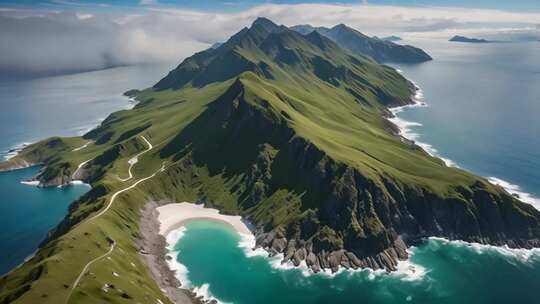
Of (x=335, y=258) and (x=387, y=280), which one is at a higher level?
(x=387, y=280)

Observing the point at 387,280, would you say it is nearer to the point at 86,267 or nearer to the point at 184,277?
the point at 184,277

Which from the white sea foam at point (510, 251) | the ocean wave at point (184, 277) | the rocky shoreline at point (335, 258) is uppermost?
the white sea foam at point (510, 251)

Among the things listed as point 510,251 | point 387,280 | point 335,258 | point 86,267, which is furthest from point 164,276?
point 510,251

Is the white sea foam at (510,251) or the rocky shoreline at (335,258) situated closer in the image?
the rocky shoreline at (335,258)

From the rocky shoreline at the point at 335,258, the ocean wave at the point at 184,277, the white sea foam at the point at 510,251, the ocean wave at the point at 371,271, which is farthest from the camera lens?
the white sea foam at the point at 510,251

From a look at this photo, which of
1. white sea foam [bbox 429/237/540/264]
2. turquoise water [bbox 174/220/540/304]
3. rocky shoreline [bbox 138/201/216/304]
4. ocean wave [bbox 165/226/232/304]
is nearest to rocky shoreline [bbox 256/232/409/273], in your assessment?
turquoise water [bbox 174/220/540/304]

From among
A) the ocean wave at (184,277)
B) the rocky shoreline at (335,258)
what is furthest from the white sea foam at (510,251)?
the ocean wave at (184,277)

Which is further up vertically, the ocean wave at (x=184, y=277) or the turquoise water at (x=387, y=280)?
the turquoise water at (x=387, y=280)

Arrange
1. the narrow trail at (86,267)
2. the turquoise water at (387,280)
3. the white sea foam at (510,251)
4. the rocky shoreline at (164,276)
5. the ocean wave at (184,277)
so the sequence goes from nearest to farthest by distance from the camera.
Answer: the narrow trail at (86,267)
the rocky shoreline at (164,276)
the turquoise water at (387,280)
the ocean wave at (184,277)
the white sea foam at (510,251)

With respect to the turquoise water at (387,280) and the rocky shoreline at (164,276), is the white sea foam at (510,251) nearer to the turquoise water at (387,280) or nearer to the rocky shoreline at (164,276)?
the turquoise water at (387,280)
